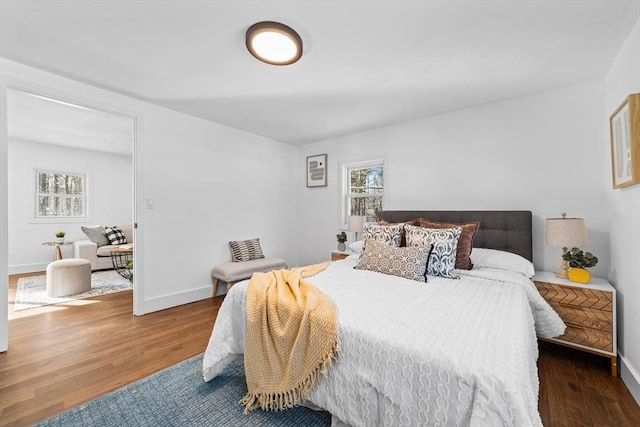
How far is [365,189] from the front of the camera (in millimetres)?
4078

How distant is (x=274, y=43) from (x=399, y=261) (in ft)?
6.13

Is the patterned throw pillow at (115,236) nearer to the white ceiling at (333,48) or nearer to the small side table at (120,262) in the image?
the small side table at (120,262)

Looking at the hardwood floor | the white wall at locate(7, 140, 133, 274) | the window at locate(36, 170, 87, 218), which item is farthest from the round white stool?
the window at locate(36, 170, 87, 218)

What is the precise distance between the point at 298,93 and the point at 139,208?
2163mm

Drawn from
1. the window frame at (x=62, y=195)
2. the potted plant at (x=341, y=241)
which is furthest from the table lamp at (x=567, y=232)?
the window frame at (x=62, y=195)

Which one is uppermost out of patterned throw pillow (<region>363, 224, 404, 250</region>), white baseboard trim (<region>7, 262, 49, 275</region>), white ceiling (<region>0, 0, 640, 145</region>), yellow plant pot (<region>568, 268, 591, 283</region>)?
white ceiling (<region>0, 0, 640, 145</region>)

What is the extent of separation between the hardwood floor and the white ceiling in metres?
2.36

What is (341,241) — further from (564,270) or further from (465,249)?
(564,270)

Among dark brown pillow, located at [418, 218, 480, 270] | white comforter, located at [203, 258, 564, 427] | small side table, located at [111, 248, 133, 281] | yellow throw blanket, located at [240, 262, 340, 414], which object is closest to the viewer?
white comforter, located at [203, 258, 564, 427]

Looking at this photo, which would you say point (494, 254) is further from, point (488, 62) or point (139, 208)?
point (139, 208)

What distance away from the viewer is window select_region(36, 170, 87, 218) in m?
5.18

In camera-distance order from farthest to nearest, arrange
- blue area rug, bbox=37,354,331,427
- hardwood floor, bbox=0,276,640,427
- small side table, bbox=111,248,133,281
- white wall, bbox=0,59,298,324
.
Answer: small side table, bbox=111,248,133,281 → white wall, bbox=0,59,298,324 → hardwood floor, bbox=0,276,640,427 → blue area rug, bbox=37,354,331,427

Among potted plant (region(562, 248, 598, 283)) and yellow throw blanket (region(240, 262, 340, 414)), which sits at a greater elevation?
potted plant (region(562, 248, 598, 283))

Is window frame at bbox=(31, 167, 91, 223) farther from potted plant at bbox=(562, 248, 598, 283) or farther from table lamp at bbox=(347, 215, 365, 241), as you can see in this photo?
potted plant at bbox=(562, 248, 598, 283)
